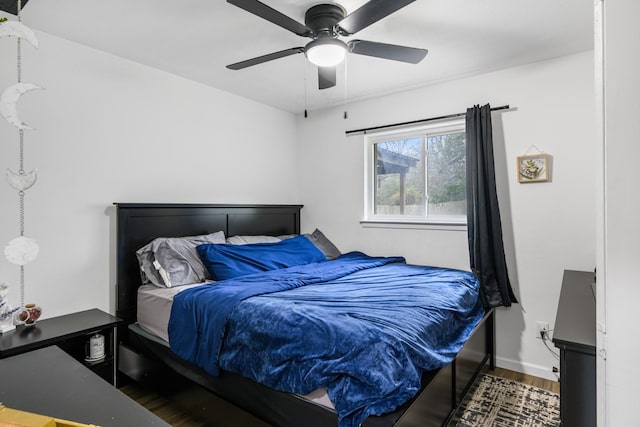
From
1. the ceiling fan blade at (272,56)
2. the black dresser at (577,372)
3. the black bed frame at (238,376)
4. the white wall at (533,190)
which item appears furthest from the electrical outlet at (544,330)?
the ceiling fan blade at (272,56)

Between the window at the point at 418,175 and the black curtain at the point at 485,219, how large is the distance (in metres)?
0.27

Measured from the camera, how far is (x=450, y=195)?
10.6ft

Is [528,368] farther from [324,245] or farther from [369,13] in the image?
[369,13]

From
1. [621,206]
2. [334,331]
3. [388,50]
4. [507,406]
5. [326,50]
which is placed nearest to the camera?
[621,206]

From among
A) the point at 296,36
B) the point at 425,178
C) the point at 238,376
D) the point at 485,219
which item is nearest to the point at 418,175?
the point at 425,178

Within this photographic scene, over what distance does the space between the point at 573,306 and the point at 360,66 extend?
86.5 inches

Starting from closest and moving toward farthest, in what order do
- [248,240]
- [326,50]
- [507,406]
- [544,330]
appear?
1. [326,50]
2. [507,406]
3. [544,330]
4. [248,240]

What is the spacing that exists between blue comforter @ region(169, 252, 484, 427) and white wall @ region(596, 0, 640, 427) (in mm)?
709

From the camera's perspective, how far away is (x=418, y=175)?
3439 millimetres

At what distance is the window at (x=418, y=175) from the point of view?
3.21 meters

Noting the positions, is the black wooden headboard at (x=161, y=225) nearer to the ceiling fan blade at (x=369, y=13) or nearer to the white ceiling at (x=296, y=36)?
the white ceiling at (x=296, y=36)

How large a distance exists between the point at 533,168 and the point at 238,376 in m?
2.59

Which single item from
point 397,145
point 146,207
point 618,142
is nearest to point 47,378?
point 618,142

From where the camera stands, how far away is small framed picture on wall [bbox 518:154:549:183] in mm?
2705
